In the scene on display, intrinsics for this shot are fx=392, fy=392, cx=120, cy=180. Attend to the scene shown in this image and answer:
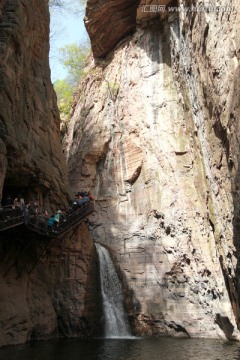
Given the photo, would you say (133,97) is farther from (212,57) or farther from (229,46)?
(229,46)

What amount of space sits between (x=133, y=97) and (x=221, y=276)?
49.0 ft

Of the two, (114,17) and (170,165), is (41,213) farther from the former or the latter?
(114,17)

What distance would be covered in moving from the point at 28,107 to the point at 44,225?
6.23m

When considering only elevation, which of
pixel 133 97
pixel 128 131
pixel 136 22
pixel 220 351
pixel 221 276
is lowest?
pixel 220 351

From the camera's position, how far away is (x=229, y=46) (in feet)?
48.7

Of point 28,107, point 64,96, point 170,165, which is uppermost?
point 64,96

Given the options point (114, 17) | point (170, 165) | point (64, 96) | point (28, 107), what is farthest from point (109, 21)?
point (64, 96)

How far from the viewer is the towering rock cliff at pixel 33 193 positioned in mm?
16656

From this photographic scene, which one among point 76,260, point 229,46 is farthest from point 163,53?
point 76,260

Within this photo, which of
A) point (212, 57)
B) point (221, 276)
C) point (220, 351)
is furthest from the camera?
point (221, 276)

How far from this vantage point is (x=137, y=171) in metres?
26.2

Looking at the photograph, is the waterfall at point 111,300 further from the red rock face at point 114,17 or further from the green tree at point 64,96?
the green tree at point 64,96

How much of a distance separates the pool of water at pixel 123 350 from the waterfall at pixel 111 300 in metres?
1.88

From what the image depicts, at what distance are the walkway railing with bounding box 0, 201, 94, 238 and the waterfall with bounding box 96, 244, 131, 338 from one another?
11.1 feet
